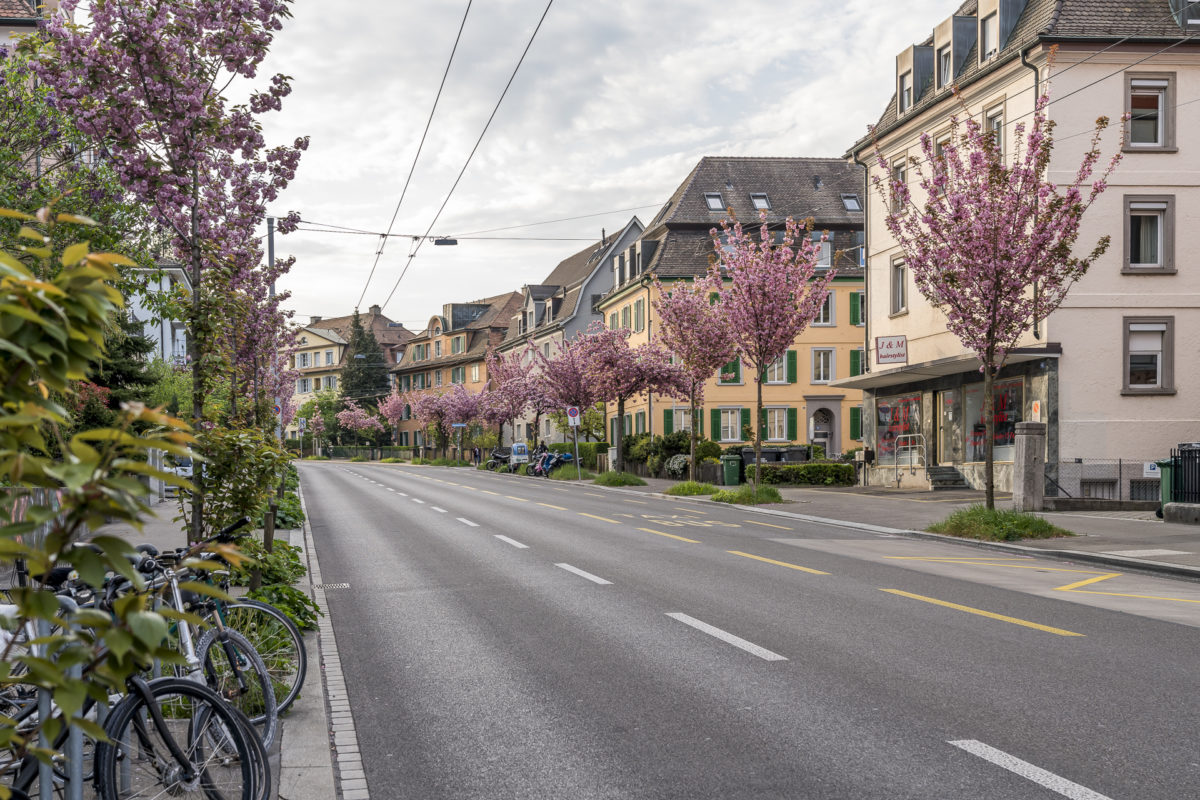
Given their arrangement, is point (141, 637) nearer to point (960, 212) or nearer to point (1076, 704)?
point (1076, 704)

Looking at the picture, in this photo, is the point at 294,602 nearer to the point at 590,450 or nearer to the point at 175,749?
the point at 175,749

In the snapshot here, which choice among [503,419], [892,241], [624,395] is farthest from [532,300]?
[892,241]

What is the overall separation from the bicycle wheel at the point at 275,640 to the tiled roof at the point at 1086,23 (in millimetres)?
26016

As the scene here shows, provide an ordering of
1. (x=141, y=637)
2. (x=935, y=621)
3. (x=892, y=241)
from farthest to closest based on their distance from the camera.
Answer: (x=892, y=241)
(x=935, y=621)
(x=141, y=637)

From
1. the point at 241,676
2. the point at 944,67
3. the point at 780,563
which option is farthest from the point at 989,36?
the point at 241,676

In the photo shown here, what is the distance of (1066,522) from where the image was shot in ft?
66.2

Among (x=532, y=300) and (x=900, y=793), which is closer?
(x=900, y=793)

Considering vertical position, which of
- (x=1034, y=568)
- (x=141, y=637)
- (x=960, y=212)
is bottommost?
(x=1034, y=568)

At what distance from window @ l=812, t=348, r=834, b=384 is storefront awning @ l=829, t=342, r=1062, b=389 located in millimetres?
17104

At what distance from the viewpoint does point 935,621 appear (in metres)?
9.45

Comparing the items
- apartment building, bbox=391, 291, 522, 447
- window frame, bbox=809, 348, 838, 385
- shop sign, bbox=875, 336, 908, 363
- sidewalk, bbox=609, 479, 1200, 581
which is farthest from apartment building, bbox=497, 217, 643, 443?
sidewalk, bbox=609, 479, 1200, 581

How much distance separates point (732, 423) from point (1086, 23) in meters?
29.6

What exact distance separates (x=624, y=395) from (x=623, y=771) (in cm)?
3671

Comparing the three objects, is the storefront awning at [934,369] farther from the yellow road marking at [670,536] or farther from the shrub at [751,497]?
the yellow road marking at [670,536]
